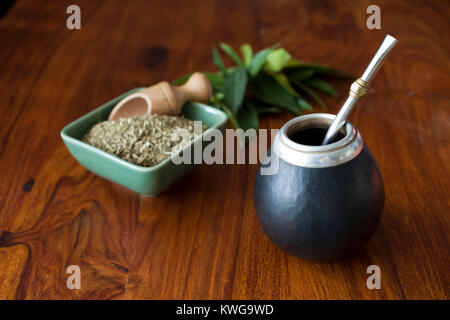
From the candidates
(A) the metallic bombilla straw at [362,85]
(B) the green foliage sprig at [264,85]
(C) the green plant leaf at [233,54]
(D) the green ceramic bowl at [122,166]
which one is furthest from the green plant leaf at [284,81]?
(A) the metallic bombilla straw at [362,85]

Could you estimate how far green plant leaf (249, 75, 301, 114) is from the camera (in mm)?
1029

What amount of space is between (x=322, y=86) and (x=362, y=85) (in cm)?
53

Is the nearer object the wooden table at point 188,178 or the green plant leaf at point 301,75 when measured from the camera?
the wooden table at point 188,178

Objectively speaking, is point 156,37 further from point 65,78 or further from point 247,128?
point 247,128

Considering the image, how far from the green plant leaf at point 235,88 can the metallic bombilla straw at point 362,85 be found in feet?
1.32

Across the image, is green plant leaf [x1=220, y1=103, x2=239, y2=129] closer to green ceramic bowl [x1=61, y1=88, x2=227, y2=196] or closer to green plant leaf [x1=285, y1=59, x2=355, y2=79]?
green ceramic bowl [x1=61, y1=88, x2=227, y2=196]

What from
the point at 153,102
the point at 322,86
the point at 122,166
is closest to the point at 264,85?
the point at 322,86

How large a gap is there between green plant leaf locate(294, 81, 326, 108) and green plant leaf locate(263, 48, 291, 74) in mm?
60

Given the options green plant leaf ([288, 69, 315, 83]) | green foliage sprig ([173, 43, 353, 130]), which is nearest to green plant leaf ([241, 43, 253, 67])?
green foliage sprig ([173, 43, 353, 130])

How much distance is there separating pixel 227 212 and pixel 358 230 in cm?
24

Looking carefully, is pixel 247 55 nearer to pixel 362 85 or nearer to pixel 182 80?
pixel 182 80

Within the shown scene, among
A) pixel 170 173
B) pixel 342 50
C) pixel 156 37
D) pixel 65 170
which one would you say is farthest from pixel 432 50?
pixel 65 170

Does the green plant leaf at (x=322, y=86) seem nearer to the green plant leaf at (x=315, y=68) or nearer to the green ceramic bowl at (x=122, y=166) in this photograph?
the green plant leaf at (x=315, y=68)

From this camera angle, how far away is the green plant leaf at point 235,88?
1.01m
